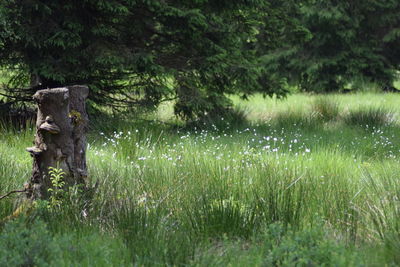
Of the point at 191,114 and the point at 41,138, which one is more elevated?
the point at 41,138

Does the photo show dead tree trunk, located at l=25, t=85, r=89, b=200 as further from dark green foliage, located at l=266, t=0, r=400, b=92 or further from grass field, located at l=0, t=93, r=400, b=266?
dark green foliage, located at l=266, t=0, r=400, b=92

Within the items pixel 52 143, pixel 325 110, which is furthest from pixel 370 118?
pixel 52 143

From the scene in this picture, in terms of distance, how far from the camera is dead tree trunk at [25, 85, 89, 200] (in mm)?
3895

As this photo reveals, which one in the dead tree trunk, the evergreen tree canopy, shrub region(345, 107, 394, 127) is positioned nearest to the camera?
the dead tree trunk

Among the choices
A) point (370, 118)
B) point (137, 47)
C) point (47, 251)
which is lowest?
point (370, 118)

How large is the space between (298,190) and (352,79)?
1253 cm

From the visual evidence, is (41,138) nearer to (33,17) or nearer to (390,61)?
(33,17)

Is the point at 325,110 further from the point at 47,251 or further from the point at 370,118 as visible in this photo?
the point at 47,251

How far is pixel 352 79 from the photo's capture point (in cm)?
1569

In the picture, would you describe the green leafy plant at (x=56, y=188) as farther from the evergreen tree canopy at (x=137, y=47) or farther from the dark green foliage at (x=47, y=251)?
the evergreen tree canopy at (x=137, y=47)

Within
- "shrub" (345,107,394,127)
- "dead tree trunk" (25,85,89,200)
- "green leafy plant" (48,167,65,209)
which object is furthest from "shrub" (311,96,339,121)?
"green leafy plant" (48,167,65,209)

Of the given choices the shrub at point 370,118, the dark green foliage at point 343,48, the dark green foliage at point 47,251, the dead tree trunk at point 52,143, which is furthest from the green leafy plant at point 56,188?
the dark green foliage at point 343,48

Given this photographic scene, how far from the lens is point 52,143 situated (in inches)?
156

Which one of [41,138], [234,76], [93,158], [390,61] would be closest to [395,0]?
[390,61]
